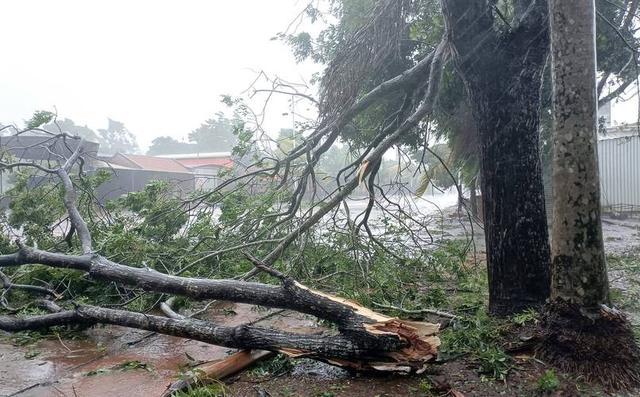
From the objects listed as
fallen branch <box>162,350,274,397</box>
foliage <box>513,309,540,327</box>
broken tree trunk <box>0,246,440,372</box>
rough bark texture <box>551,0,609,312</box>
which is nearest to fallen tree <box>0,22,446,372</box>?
broken tree trunk <box>0,246,440,372</box>

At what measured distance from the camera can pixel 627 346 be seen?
257cm

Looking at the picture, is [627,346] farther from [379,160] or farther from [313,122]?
[313,122]

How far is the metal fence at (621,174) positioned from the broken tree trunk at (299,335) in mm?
12580

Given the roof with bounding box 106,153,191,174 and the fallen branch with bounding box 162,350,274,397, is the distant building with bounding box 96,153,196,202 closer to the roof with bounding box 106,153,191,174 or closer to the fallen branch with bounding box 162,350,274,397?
the roof with bounding box 106,153,191,174

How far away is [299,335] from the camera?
9.99ft

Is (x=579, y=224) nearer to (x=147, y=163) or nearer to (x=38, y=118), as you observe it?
(x=38, y=118)

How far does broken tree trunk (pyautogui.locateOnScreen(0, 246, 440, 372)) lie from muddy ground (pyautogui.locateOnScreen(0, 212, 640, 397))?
0.56ft

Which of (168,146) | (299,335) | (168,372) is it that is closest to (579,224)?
(299,335)

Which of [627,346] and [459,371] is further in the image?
[459,371]

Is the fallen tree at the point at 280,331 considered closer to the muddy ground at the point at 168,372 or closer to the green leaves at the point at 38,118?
the muddy ground at the point at 168,372

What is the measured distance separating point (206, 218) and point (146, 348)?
2.30m

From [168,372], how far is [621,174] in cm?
1447

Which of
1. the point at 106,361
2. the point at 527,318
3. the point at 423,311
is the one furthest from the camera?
the point at 423,311

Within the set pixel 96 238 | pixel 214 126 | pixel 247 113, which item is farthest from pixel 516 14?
pixel 214 126
